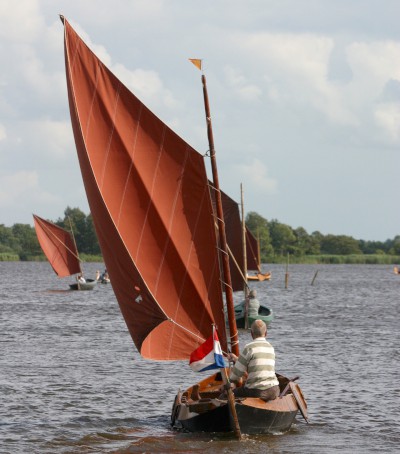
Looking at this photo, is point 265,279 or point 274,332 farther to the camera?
point 265,279

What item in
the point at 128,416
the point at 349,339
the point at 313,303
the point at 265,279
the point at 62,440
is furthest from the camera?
the point at 265,279

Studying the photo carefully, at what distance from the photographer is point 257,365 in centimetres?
2019

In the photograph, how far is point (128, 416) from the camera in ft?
80.8

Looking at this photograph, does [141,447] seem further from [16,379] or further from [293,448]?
[16,379]

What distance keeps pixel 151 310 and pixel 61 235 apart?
67.1m

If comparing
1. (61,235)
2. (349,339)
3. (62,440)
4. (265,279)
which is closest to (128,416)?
(62,440)

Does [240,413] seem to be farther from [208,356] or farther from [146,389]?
[146,389]

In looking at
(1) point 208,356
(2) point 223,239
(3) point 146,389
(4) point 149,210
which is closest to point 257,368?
(1) point 208,356

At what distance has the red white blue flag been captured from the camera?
19812 mm

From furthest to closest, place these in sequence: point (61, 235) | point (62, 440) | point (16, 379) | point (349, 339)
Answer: point (61, 235) < point (349, 339) < point (16, 379) < point (62, 440)

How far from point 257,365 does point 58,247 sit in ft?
227

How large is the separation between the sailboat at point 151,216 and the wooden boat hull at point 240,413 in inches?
2.0

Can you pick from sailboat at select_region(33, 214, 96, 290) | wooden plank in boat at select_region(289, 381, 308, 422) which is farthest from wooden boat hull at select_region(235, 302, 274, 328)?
sailboat at select_region(33, 214, 96, 290)

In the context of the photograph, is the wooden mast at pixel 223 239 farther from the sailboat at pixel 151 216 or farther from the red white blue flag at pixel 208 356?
the red white blue flag at pixel 208 356
